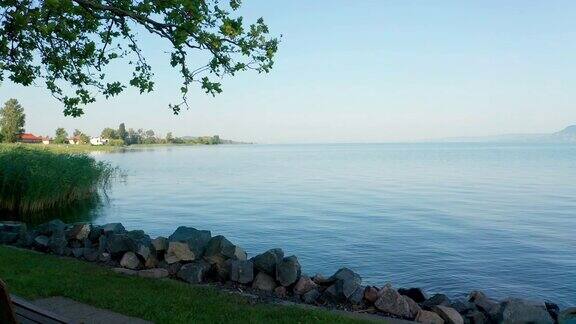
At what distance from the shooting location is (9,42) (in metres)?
11.7

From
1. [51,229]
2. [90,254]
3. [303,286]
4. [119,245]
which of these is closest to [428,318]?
[303,286]

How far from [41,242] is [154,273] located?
5.52 m

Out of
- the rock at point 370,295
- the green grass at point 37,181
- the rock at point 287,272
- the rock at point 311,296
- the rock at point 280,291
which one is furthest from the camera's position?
the green grass at point 37,181

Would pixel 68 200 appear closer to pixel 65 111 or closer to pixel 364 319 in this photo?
pixel 65 111

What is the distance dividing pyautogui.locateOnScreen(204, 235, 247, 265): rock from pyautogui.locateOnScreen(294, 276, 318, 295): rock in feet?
6.53

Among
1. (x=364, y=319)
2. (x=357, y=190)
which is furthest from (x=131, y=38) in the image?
(x=357, y=190)

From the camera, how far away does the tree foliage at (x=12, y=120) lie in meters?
119

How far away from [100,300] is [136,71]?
4952 mm

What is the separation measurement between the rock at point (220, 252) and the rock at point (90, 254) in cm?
309

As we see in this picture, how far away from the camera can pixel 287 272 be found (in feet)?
39.9

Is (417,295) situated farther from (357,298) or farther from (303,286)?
(303,286)

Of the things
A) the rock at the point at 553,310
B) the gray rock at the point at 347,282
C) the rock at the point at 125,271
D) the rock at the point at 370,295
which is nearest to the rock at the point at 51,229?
the rock at the point at 125,271

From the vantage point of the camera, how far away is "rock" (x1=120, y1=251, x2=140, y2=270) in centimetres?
1342

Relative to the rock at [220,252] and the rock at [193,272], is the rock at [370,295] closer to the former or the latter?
the rock at [220,252]
